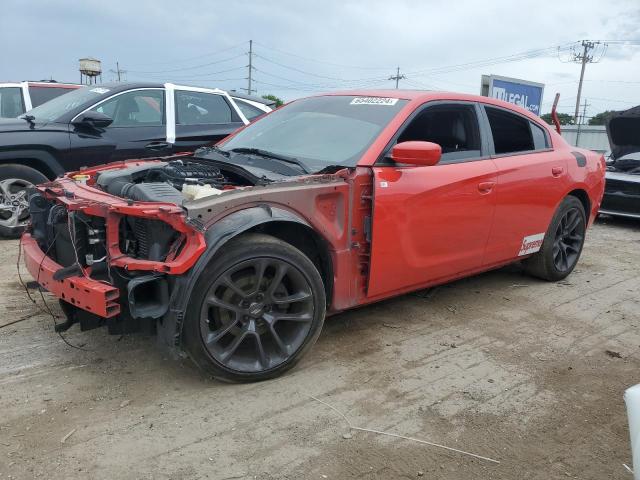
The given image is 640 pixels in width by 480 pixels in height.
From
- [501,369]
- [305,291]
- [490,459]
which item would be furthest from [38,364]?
[501,369]

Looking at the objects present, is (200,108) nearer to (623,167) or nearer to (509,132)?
(509,132)

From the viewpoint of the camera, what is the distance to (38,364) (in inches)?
129

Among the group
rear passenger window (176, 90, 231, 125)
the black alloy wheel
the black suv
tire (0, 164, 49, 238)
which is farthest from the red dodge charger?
rear passenger window (176, 90, 231, 125)

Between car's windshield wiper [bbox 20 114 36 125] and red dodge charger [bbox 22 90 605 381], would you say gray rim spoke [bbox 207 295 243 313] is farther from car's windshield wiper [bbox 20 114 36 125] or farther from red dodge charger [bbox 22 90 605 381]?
car's windshield wiper [bbox 20 114 36 125]

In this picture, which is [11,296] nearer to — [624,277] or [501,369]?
[501,369]

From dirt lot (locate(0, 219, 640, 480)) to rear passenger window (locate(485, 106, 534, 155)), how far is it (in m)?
1.38

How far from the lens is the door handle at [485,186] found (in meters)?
4.10

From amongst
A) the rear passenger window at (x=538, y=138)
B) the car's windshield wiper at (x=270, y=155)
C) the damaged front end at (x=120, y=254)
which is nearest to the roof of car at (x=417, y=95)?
the rear passenger window at (x=538, y=138)

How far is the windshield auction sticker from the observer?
396 centimetres

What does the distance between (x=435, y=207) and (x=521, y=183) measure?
3.76 feet

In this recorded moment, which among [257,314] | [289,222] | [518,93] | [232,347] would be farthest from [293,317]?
[518,93]

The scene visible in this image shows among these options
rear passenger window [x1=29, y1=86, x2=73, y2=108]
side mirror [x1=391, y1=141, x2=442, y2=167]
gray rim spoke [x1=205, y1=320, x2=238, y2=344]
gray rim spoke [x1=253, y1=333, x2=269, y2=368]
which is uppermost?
rear passenger window [x1=29, y1=86, x2=73, y2=108]

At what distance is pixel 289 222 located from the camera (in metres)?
3.13

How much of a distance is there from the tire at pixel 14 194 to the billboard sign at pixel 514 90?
897cm
